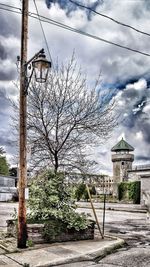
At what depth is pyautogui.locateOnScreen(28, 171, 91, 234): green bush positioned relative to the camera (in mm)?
9086

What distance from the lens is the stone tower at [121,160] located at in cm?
5357

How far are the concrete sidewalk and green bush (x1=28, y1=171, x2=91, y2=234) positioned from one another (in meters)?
0.59

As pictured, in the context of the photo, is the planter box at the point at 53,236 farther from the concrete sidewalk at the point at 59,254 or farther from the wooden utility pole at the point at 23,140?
the wooden utility pole at the point at 23,140

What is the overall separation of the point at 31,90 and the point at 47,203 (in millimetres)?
4984

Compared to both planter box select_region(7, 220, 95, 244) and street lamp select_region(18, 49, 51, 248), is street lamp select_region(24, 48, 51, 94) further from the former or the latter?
planter box select_region(7, 220, 95, 244)

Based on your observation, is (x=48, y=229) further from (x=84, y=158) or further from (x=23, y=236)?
(x=84, y=158)

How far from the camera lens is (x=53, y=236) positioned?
28.1 ft

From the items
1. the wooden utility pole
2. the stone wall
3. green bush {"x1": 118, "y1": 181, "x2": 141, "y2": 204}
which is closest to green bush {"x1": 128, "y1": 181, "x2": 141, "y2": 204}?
green bush {"x1": 118, "y1": 181, "x2": 141, "y2": 204}

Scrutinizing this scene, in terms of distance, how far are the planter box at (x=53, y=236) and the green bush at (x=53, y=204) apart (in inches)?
5.5

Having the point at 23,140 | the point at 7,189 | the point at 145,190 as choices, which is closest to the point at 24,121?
the point at 23,140

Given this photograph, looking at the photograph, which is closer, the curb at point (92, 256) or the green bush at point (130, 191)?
the curb at point (92, 256)

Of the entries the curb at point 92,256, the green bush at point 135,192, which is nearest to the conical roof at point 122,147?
the green bush at point 135,192

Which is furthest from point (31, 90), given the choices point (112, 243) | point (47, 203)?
point (112, 243)

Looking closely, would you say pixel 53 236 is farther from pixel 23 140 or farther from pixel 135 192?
pixel 135 192
